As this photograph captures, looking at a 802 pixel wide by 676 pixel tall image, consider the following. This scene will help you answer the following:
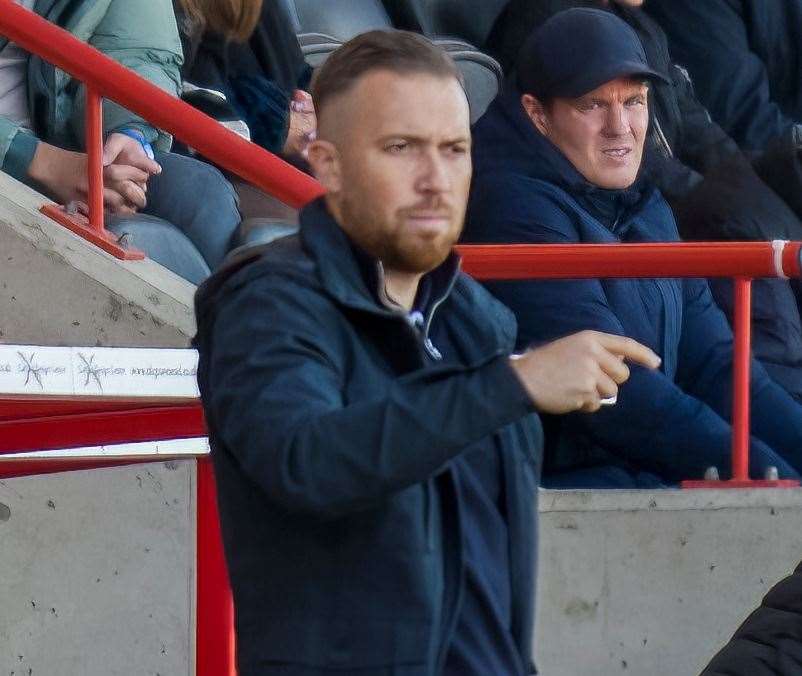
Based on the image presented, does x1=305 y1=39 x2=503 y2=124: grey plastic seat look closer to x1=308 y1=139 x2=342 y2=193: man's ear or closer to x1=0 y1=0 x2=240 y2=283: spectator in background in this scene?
x1=0 y1=0 x2=240 y2=283: spectator in background

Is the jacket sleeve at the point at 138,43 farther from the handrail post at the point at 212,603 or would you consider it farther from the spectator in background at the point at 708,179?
the handrail post at the point at 212,603

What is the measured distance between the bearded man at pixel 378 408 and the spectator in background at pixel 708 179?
262 cm

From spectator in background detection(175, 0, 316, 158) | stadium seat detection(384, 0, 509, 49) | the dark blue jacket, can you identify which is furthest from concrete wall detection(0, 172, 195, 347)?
stadium seat detection(384, 0, 509, 49)

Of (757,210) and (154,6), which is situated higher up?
(154,6)

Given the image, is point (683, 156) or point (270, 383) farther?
point (683, 156)

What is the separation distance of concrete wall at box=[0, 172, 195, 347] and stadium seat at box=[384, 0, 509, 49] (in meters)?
2.06

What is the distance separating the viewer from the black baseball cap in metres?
4.16

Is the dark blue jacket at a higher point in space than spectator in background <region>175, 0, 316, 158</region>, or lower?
lower

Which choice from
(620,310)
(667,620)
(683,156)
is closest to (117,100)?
(620,310)

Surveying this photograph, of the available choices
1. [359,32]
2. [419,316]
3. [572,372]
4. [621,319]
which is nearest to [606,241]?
[621,319]

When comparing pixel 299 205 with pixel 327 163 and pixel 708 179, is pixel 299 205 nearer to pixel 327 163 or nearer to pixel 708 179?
pixel 708 179

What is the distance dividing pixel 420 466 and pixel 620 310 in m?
2.44

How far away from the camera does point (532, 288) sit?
3.95 metres

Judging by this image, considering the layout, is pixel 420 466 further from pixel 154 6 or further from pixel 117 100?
pixel 154 6
